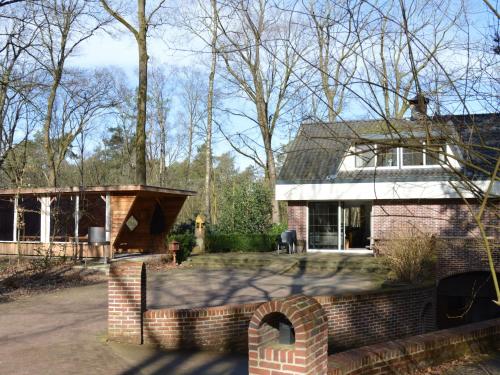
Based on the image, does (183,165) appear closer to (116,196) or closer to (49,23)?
(116,196)

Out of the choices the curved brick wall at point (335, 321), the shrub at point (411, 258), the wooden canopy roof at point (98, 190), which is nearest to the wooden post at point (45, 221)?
the wooden canopy roof at point (98, 190)

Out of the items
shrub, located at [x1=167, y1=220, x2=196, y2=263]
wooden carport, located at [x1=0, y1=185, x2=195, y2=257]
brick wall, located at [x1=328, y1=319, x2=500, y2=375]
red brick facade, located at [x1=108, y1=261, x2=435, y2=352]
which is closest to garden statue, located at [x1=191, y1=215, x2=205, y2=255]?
shrub, located at [x1=167, y1=220, x2=196, y2=263]

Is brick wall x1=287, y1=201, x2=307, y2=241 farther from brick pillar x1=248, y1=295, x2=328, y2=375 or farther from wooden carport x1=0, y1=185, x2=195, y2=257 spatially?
brick pillar x1=248, y1=295, x2=328, y2=375

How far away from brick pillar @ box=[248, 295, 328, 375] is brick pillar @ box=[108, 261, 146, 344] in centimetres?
403

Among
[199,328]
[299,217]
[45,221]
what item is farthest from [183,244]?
[199,328]

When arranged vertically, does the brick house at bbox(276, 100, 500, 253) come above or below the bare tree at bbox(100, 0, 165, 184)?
below

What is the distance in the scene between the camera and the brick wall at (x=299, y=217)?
72.0ft

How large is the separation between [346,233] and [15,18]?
48.6ft

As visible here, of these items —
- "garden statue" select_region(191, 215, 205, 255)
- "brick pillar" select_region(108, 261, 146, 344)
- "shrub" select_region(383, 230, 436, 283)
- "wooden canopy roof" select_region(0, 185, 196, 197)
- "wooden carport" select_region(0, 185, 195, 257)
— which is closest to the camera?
"brick pillar" select_region(108, 261, 146, 344)

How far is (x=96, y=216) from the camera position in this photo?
2355 cm

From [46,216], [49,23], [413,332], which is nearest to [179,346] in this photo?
[413,332]

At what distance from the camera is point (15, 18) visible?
11742 millimetres

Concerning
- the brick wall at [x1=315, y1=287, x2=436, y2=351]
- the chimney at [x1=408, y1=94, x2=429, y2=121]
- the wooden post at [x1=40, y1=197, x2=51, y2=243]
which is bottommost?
the brick wall at [x1=315, y1=287, x2=436, y2=351]

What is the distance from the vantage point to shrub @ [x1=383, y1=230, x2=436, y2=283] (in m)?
14.6
